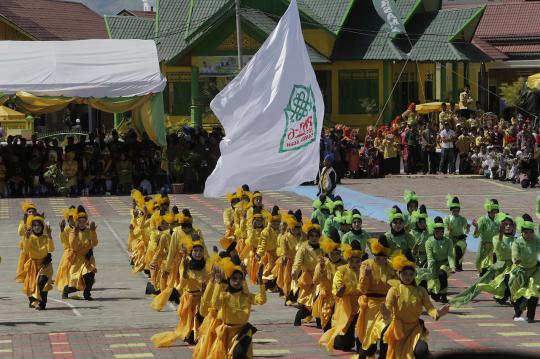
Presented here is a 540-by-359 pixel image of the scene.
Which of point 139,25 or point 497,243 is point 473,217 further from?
point 139,25

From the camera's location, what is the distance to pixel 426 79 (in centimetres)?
5047

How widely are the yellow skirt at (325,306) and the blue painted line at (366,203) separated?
9.76 m

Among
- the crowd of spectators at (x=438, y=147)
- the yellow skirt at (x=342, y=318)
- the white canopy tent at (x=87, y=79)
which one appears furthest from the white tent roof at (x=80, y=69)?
the yellow skirt at (x=342, y=318)

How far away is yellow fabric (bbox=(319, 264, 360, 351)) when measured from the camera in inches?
598

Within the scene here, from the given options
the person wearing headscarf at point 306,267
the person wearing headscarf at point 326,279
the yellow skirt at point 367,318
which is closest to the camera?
the yellow skirt at point 367,318

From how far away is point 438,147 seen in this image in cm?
3828

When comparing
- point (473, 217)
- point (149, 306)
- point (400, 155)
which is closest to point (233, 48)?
point (400, 155)

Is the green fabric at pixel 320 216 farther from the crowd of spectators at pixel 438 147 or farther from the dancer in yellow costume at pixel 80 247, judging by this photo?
the crowd of spectators at pixel 438 147

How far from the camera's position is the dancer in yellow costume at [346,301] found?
1512 centimetres

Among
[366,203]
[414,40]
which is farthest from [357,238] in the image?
[414,40]

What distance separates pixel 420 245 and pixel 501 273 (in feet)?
5.14

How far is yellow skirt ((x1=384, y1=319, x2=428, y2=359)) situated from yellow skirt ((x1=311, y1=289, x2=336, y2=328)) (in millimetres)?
2920

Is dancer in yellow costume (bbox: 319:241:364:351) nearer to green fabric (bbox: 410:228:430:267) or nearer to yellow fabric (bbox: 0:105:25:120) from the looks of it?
green fabric (bbox: 410:228:430:267)

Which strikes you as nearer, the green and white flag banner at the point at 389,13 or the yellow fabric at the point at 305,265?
the yellow fabric at the point at 305,265
